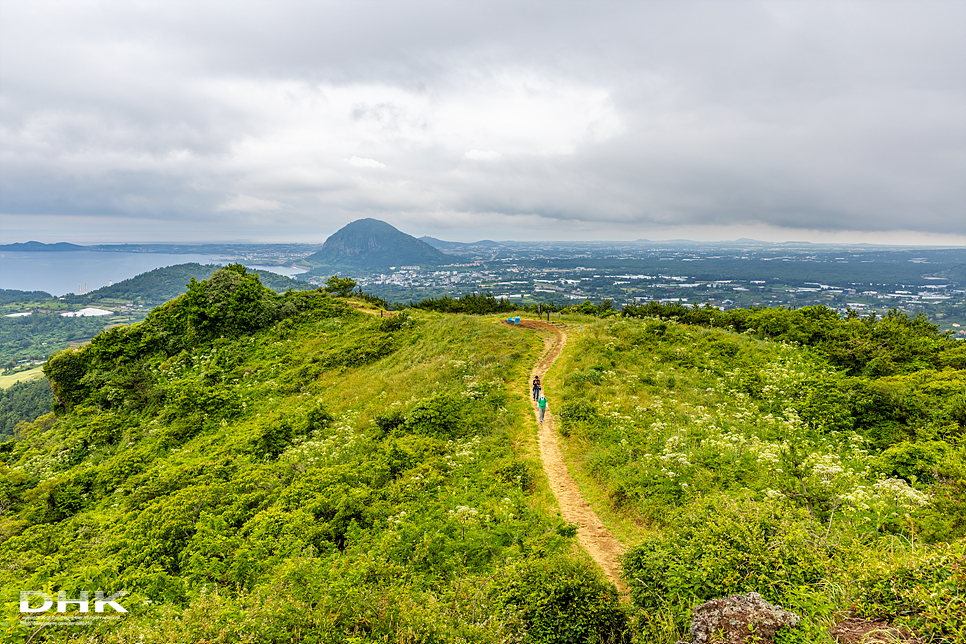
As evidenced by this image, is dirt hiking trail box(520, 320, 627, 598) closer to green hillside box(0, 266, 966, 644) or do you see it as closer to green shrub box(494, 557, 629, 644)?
green hillside box(0, 266, 966, 644)

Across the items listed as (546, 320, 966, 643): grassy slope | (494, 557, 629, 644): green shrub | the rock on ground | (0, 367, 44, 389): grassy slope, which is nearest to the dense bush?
(546, 320, 966, 643): grassy slope

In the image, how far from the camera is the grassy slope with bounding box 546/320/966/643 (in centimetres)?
482

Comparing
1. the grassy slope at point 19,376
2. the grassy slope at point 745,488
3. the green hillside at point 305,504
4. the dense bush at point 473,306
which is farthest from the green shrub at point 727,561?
the grassy slope at point 19,376

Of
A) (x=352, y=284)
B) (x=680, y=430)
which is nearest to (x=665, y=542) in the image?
(x=680, y=430)

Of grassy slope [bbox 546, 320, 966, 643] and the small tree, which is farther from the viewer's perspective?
the small tree

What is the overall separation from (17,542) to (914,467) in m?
24.8

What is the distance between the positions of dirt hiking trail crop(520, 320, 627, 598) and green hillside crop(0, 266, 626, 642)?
57 centimetres

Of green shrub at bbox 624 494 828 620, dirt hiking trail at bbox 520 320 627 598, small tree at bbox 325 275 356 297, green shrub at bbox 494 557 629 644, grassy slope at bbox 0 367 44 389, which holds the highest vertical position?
small tree at bbox 325 275 356 297

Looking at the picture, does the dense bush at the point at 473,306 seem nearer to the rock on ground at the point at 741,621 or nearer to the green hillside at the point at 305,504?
the green hillside at the point at 305,504

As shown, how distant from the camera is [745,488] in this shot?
29.8 ft

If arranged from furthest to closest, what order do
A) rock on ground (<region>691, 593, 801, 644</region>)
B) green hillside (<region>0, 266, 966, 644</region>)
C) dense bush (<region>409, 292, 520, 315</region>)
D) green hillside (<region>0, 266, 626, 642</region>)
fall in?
1. dense bush (<region>409, 292, 520, 315</region>)
2. green hillside (<region>0, 266, 626, 642</region>)
3. green hillside (<region>0, 266, 966, 644</region>)
4. rock on ground (<region>691, 593, 801, 644</region>)

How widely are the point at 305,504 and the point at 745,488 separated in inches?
445

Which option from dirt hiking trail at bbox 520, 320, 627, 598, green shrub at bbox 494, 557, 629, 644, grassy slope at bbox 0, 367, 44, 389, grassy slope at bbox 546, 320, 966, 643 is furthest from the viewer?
grassy slope at bbox 0, 367, 44, 389

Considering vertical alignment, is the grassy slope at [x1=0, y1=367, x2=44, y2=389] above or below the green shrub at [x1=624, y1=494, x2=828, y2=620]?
below
